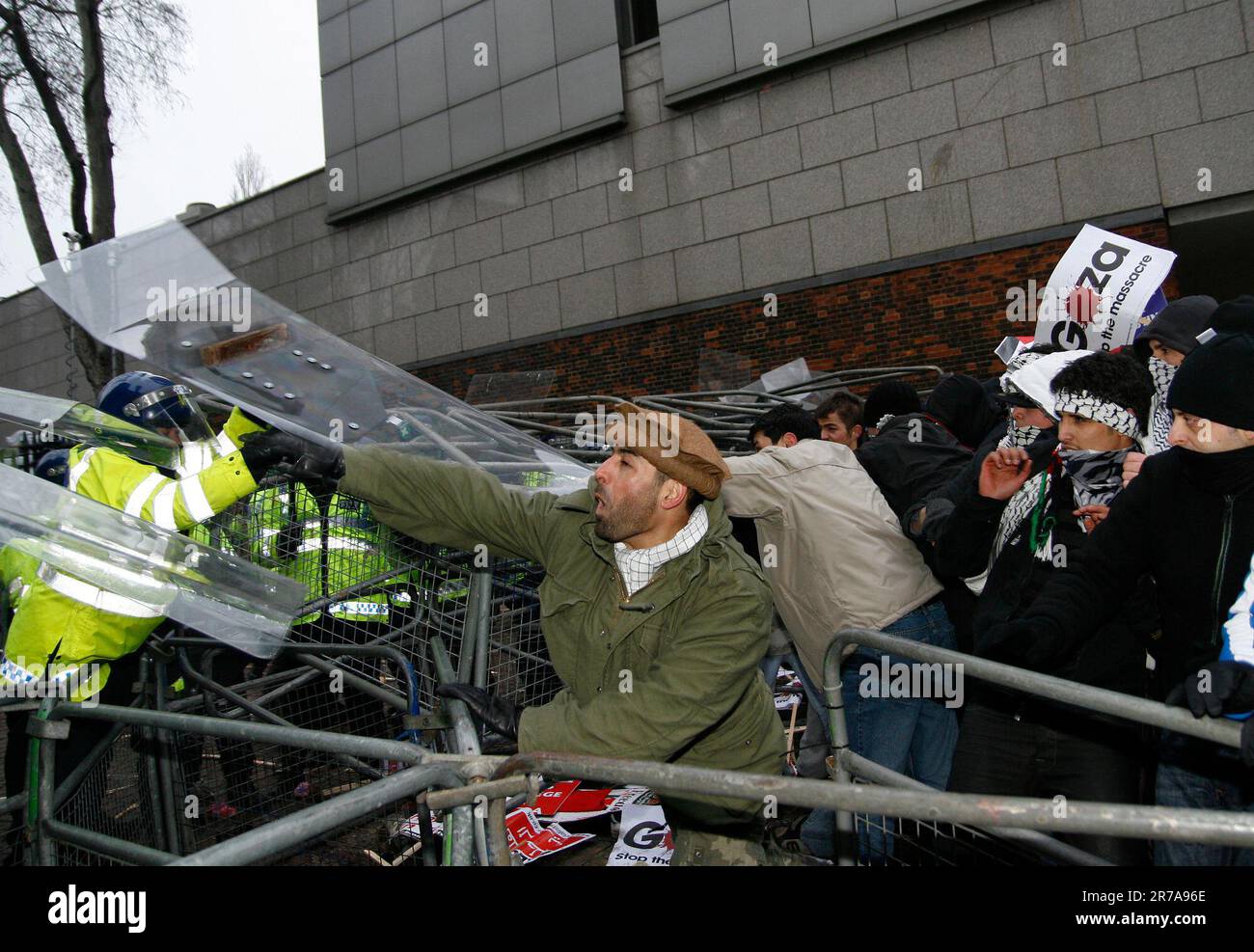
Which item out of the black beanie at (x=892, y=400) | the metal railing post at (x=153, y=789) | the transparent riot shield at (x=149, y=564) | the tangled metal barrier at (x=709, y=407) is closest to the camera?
the transparent riot shield at (x=149, y=564)

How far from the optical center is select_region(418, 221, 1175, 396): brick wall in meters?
10.7

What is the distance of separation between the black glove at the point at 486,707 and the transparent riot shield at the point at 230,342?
0.89 meters

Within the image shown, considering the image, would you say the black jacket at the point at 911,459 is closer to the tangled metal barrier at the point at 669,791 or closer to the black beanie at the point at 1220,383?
the tangled metal barrier at the point at 669,791

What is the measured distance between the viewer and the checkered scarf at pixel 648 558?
8.63 ft

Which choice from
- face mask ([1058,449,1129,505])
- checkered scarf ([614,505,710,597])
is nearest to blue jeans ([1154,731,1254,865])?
face mask ([1058,449,1129,505])

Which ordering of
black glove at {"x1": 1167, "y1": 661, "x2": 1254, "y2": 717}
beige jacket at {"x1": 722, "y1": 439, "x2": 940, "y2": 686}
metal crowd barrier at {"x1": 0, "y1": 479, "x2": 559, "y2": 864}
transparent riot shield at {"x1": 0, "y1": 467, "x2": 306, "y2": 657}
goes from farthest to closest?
beige jacket at {"x1": 722, "y1": 439, "x2": 940, "y2": 686}, metal crowd barrier at {"x1": 0, "y1": 479, "x2": 559, "y2": 864}, transparent riot shield at {"x1": 0, "y1": 467, "x2": 306, "y2": 657}, black glove at {"x1": 1167, "y1": 661, "x2": 1254, "y2": 717}

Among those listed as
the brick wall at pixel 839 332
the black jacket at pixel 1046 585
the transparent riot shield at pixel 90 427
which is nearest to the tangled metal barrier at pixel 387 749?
the transparent riot shield at pixel 90 427

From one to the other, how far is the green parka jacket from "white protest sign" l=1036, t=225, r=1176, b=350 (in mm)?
2165

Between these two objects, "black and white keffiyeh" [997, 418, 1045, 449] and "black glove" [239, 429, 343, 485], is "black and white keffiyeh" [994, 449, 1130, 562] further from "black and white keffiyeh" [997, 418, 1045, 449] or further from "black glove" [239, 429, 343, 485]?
"black glove" [239, 429, 343, 485]

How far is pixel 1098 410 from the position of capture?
2.86 meters

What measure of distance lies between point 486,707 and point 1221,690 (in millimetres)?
1585

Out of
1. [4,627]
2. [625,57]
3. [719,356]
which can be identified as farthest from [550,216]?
[4,627]

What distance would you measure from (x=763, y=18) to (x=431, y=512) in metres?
11.0
